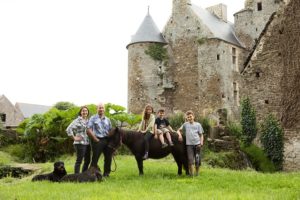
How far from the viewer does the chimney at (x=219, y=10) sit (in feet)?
136

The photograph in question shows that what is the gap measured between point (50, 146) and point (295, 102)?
10920 millimetres

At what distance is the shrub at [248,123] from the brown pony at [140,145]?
316 inches

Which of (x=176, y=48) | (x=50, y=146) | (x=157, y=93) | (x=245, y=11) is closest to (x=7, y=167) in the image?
Result: (x=50, y=146)

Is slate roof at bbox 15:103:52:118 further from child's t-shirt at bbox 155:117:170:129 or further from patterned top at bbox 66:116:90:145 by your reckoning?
child's t-shirt at bbox 155:117:170:129

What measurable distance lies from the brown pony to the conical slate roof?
2622 centimetres

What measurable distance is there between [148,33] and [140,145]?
2755 centimetres

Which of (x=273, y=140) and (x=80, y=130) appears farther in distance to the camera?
(x=273, y=140)

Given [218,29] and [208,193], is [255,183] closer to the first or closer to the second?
[208,193]

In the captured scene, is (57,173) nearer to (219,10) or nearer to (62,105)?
(62,105)

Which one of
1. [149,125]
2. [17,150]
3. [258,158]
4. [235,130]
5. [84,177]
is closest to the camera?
[84,177]

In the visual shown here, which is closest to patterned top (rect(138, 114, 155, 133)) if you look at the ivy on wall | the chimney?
the ivy on wall

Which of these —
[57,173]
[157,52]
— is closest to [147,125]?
[57,173]

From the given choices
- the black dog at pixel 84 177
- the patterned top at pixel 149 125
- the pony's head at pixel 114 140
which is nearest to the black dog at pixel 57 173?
the black dog at pixel 84 177

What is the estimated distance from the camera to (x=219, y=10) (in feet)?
136
